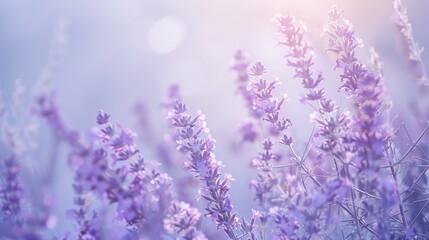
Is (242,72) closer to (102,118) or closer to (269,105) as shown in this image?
(269,105)

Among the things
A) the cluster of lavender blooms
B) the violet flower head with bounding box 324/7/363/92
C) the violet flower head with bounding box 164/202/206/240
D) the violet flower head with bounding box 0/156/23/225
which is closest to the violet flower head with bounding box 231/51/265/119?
the cluster of lavender blooms

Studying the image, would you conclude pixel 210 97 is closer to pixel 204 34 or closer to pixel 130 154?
pixel 204 34

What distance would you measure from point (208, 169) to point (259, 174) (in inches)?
5.7

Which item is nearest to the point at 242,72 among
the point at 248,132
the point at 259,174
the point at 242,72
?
the point at 242,72

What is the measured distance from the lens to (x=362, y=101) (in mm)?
1606

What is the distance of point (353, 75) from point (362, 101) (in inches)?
5.0

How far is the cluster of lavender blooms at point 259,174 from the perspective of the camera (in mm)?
1516

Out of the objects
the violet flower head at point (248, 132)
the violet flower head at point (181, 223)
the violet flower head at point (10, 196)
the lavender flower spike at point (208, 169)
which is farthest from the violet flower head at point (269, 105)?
the violet flower head at point (248, 132)

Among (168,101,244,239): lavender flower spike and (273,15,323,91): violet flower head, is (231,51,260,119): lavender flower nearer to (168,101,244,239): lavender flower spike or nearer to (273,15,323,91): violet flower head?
(273,15,323,91): violet flower head

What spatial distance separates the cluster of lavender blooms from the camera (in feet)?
4.97

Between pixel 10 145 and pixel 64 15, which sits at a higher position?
pixel 64 15

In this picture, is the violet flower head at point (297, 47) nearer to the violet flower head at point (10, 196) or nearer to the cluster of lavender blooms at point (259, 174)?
the cluster of lavender blooms at point (259, 174)

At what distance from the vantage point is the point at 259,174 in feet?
5.76

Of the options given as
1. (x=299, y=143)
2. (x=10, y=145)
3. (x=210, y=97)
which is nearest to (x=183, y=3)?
(x=210, y=97)
